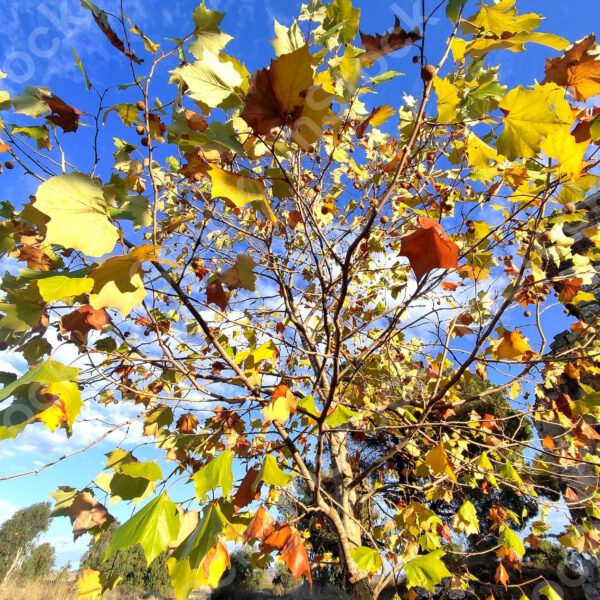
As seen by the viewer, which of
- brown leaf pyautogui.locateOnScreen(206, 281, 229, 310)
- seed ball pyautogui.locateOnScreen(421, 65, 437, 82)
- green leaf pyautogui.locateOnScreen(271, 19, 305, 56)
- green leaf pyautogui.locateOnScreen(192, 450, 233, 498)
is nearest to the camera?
seed ball pyautogui.locateOnScreen(421, 65, 437, 82)

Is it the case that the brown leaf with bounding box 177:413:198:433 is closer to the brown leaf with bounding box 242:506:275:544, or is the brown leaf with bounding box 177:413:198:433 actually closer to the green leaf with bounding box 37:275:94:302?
the brown leaf with bounding box 242:506:275:544

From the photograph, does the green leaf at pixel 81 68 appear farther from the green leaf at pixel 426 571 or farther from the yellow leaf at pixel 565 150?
the green leaf at pixel 426 571

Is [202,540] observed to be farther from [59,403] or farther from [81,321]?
[81,321]

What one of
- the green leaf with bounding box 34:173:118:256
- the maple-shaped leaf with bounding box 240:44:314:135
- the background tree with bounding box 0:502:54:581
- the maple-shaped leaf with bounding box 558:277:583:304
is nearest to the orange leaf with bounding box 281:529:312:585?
the green leaf with bounding box 34:173:118:256

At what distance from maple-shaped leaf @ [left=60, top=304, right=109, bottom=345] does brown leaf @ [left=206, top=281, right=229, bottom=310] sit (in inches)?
17.6

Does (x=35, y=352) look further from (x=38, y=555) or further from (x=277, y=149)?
(x=38, y=555)

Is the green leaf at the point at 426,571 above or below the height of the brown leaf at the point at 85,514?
below

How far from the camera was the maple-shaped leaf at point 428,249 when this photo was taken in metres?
1.03

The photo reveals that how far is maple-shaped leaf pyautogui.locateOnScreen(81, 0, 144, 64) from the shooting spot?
1093 mm

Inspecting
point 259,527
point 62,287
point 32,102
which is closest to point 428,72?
point 62,287

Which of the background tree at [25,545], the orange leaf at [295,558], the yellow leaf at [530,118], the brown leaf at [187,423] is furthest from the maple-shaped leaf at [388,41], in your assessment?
the background tree at [25,545]

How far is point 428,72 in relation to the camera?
2.93 feet

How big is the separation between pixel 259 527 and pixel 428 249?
1.30 metres

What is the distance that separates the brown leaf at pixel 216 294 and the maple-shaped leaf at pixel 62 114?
33.9 inches
